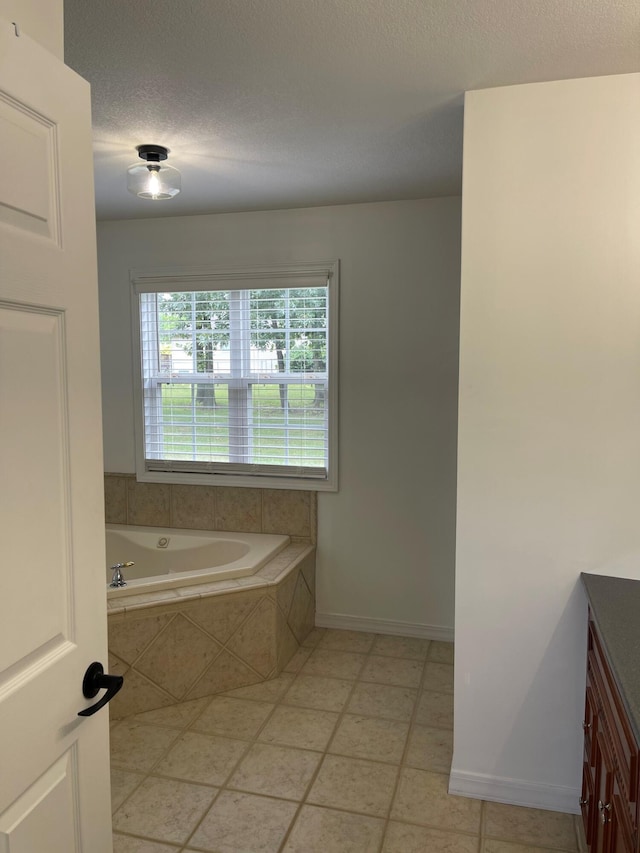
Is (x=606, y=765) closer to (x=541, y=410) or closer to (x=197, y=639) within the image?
(x=541, y=410)

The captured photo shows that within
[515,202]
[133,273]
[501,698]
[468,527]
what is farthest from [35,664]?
[133,273]

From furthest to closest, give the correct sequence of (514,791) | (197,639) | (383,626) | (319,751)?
(383,626)
(197,639)
(319,751)
(514,791)

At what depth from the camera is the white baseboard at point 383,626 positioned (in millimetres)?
3684

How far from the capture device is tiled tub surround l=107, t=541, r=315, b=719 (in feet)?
9.39

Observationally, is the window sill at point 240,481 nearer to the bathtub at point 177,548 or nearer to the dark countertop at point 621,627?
the bathtub at point 177,548

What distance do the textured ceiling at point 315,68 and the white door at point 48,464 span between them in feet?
2.40

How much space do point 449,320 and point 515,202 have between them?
1.38m

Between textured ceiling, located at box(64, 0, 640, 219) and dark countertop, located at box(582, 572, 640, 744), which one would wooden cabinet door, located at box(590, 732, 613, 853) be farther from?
textured ceiling, located at box(64, 0, 640, 219)

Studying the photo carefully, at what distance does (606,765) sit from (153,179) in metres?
2.66

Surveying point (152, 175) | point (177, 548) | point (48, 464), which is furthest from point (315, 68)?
point (177, 548)

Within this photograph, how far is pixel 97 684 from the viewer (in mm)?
1269

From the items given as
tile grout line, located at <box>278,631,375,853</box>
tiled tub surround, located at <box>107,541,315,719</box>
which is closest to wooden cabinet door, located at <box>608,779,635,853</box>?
tile grout line, located at <box>278,631,375,853</box>

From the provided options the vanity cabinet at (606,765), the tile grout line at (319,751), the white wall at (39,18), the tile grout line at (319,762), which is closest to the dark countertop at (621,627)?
the vanity cabinet at (606,765)

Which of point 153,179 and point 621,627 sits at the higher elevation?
point 153,179
